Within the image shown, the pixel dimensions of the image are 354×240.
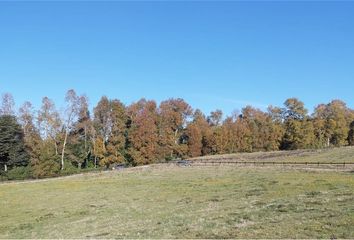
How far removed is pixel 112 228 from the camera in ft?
70.9

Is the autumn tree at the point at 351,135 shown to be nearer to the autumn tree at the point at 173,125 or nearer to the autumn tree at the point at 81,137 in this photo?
the autumn tree at the point at 173,125

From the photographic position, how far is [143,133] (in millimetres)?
110062

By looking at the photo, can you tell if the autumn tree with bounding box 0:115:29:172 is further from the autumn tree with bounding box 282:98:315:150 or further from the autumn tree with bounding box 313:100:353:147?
the autumn tree with bounding box 313:100:353:147

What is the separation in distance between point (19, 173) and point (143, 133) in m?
31.3

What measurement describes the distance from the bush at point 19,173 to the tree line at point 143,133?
1.16 feet

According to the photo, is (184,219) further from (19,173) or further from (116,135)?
(116,135)

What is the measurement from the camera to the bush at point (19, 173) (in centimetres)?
9774

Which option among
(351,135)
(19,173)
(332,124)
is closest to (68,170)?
(19,173)

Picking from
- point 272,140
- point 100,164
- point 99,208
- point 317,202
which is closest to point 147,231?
point 317,202

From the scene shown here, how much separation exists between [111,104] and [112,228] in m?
97.3

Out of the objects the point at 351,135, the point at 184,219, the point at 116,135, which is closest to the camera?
the point at 184,219

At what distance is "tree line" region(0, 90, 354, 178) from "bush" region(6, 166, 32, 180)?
0.35m

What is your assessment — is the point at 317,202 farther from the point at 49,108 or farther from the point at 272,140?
the point at 272,140

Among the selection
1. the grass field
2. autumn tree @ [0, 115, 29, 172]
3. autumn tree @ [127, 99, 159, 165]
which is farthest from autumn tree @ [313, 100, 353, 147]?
the grass field
